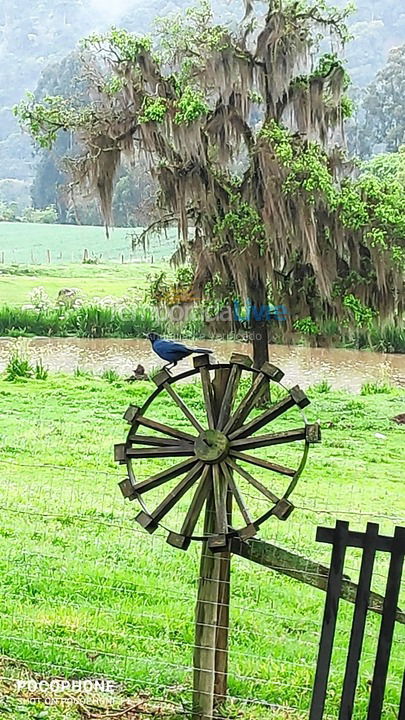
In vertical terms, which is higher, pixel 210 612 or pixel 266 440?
pixel 266 440

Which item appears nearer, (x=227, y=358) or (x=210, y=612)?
(x=210, y=612)

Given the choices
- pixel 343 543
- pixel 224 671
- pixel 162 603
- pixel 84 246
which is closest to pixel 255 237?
pixel 84 246

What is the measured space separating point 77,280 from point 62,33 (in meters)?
1.01

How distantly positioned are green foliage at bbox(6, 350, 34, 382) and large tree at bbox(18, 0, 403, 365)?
678mm

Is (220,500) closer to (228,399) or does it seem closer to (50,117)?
(228,399)

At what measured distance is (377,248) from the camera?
332 centimetres

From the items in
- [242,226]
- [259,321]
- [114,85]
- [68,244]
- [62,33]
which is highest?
[62,33]

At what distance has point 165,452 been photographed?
4.61 feet

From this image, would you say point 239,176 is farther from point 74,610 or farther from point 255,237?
point 74,610

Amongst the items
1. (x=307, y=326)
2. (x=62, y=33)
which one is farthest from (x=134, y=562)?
(x=62, y=33)

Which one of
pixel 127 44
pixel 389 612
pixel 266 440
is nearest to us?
pixel 389 612

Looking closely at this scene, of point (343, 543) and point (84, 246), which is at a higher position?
point (84, 246)

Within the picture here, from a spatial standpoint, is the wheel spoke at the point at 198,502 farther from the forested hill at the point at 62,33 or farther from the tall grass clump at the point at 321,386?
the forested hill at the point at 62,33

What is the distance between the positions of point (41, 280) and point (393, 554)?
2.69 metres
